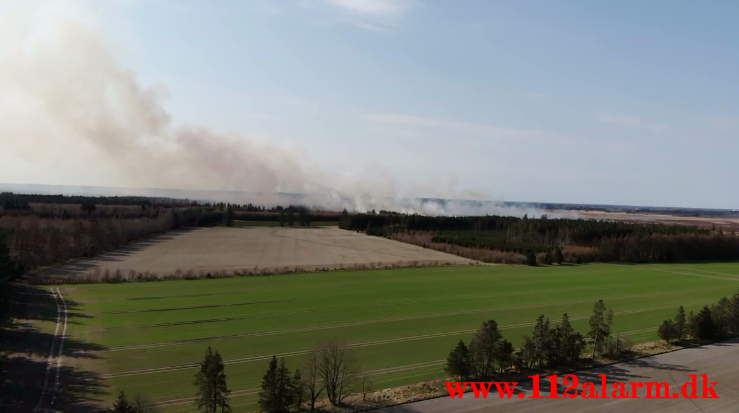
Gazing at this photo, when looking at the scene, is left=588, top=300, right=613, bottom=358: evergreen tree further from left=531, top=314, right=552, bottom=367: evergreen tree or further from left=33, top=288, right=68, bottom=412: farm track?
left=33, top=288, right=68, bottom=412: farm track

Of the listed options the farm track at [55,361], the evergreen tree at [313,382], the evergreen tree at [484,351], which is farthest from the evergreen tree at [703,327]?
the farm track at [55,361]

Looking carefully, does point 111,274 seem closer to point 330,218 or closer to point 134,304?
point 134,304

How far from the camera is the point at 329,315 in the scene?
4856cm

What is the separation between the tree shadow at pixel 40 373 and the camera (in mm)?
26344

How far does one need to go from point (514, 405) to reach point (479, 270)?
199ft

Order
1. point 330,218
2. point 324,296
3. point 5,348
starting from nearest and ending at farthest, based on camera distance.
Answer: point 5,348
point 324,296
point 330,218

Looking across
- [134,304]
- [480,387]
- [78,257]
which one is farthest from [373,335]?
[78,257]

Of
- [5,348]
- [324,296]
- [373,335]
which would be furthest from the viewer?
[324,296]

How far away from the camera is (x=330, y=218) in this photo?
197m

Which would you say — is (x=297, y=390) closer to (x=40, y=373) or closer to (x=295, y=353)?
(x=295, y=353)

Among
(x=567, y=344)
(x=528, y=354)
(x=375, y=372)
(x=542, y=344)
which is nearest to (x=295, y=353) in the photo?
(x=375, y=372)

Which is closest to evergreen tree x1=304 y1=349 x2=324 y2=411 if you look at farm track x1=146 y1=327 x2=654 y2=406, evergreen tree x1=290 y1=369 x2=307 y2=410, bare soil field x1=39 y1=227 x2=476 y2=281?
evergreen tree x1=290 y1=369 x2=307 y2=410

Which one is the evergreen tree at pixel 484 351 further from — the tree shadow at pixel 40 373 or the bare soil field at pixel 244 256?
the bare soil field at pixel 244 256

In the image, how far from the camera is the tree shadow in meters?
26.3
